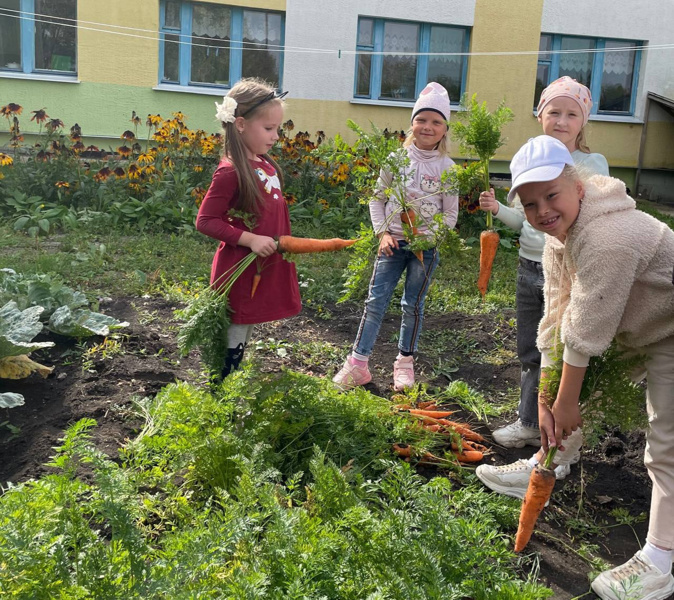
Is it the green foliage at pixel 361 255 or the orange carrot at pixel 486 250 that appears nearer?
the green foliage at pixel 361 255

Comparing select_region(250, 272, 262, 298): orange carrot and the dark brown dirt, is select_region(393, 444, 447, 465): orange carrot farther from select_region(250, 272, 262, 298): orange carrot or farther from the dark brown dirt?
select_region(250, 272, 262, 298): orange carrot

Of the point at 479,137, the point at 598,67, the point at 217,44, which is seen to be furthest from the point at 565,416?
the point at 598,67

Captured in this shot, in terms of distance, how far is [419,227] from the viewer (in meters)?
4.23

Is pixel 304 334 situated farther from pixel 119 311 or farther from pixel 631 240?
pixel 631 240

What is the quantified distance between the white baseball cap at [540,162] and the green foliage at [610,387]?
0.72 m

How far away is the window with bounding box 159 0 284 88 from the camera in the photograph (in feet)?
39.8

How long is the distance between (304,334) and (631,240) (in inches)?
127

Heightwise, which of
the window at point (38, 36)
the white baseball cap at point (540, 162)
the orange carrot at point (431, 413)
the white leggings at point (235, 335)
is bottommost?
the orange carrot at point (431, 413)

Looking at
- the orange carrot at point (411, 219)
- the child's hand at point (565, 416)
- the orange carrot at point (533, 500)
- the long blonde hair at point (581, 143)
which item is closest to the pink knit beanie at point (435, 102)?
the orange carrot at point (411, 219)

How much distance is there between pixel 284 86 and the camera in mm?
12594

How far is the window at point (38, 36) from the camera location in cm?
1133

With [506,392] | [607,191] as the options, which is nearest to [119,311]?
[506,392]

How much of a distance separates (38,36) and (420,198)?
965cm

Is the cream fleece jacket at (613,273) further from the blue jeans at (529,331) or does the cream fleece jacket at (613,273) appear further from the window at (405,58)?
the window at (405,58)
